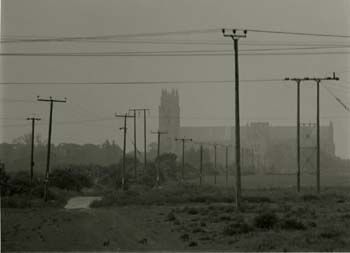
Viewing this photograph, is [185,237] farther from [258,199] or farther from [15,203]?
[15,203]

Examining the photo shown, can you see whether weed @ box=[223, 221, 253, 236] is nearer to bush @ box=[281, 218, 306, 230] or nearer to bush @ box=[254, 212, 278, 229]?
bush @ box=[254, 212, 278, 229]

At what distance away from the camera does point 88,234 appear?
83.1 ft

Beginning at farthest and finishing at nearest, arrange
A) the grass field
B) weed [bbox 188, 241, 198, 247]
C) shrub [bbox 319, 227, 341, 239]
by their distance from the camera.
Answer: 1. shrub [bbox 319, 227, 341, 239]
2. weed [bbox 188, 241, 198, 247]
3. the grass field

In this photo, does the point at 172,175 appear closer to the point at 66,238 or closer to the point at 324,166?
the point at 324,166

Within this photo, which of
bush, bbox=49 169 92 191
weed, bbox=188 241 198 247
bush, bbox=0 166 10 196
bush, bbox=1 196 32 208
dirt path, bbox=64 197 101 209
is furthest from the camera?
bush, bbox=49 169 92 191

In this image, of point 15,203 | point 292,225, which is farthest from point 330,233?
point 15,203

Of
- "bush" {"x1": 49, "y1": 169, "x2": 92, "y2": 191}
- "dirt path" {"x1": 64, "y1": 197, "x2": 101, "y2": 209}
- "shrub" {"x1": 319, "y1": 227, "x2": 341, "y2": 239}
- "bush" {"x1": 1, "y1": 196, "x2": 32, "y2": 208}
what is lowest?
"dirt path" {"x1": 64, "y1": 197, "x2": 101, "y2": 209}

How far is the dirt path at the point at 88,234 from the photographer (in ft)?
68.4

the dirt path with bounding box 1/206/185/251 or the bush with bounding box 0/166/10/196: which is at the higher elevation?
the bush with bounding box 0/166/10/196

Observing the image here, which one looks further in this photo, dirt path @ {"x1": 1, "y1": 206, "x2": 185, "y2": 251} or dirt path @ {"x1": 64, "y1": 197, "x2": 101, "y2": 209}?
dirt path @ {"x1": 64, "y1": 197, "x2": 101, "y2": 209}

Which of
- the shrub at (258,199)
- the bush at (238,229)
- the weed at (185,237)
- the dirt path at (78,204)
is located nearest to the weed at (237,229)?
the bush at (238,229)

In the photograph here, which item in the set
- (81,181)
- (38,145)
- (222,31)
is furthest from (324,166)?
(222,31)

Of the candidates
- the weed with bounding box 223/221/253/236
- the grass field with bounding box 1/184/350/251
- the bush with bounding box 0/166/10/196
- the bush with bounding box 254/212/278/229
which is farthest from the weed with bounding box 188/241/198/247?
the bush with bounding box 0/166/10/196

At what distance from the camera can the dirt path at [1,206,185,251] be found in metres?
20.8
